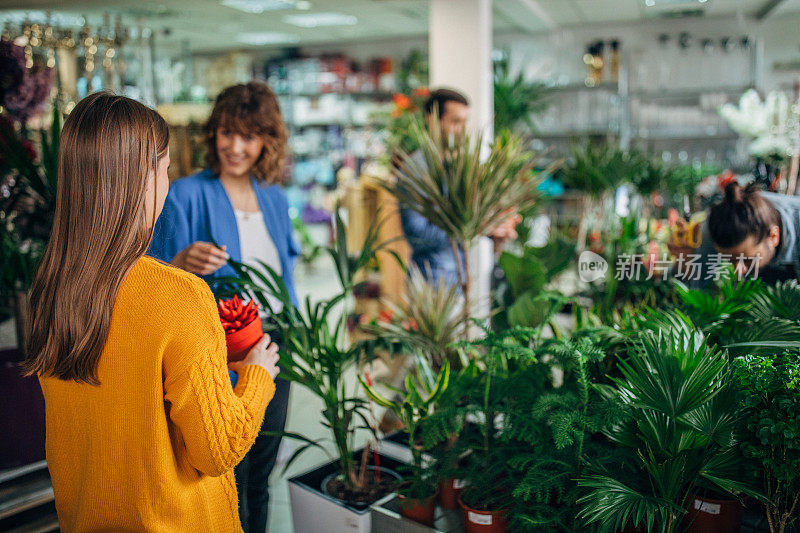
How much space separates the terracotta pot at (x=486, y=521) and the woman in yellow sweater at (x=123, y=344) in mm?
850

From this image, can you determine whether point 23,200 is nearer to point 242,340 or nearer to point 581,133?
point 242,340

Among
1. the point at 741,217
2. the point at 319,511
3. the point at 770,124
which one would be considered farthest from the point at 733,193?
the point at 319,511

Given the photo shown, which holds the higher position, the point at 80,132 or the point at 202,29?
the point at 202,29

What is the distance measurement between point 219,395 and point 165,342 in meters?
0.15

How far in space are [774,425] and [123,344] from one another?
1.35 m

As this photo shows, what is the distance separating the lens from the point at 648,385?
156 centimetres

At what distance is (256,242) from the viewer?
7.38 feet

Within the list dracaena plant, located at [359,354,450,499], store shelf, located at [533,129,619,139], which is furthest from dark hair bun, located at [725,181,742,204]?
store shelf, located at [533,129,619,139]

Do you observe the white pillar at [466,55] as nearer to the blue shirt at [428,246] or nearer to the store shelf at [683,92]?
the blue shirt at [428,246]

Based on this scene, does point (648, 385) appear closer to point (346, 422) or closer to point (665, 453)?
point (665, 453)

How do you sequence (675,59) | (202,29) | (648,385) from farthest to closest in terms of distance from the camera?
(202,29), (675,59), (648,385)

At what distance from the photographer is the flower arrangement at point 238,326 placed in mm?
1457

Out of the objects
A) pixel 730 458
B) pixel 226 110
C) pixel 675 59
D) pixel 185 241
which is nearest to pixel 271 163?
pixel 226 110

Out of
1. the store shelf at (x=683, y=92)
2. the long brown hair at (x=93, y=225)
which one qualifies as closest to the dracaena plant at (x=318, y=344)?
the long brown hair at (x=93, y=225)
